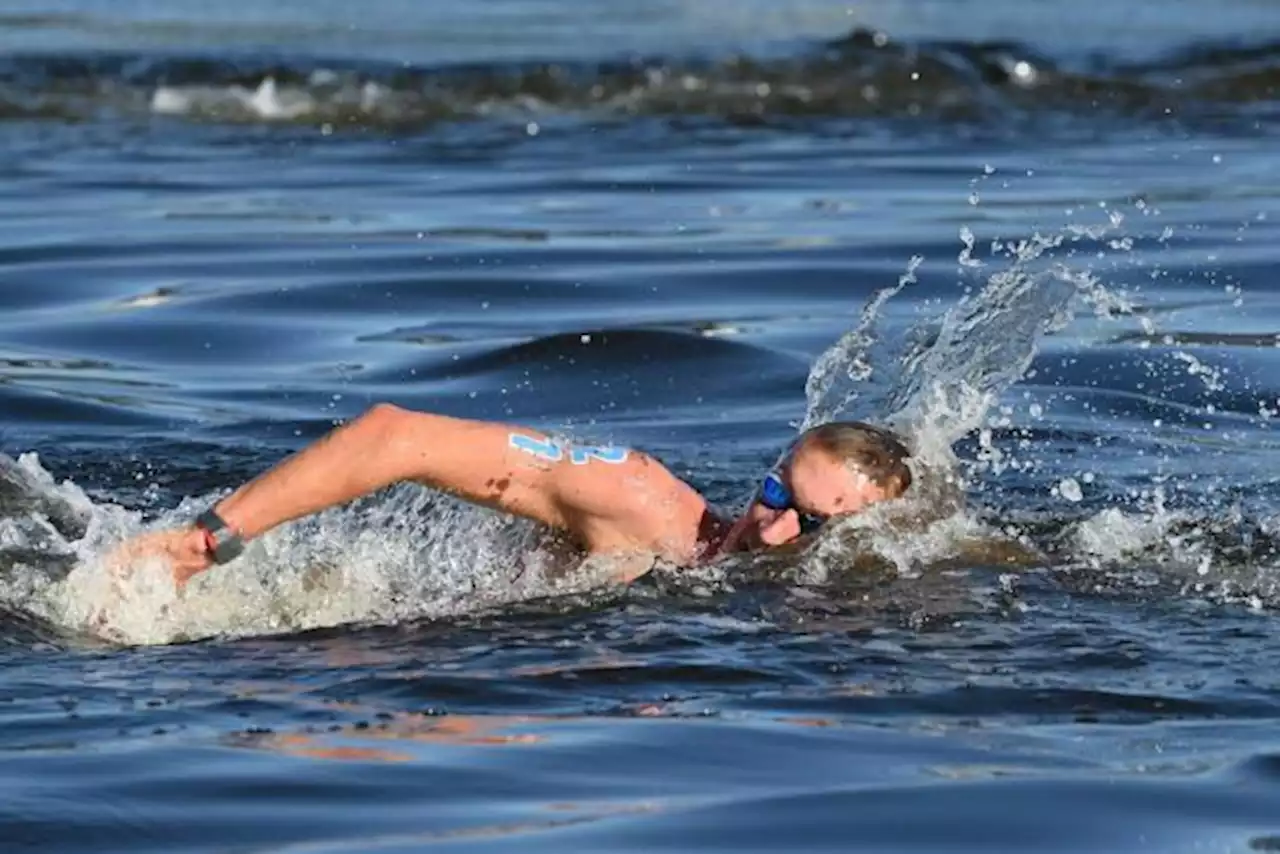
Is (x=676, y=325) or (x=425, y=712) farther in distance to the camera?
(x=676, y=325)

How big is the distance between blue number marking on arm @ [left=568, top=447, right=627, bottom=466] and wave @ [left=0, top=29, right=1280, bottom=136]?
15519 millimetres

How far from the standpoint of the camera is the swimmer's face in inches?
361

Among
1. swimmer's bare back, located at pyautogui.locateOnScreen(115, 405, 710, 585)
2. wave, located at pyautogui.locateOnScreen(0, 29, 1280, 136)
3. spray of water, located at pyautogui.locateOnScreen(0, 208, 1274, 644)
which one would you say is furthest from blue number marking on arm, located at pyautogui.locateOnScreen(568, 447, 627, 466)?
wave, located at pyautogui.locateOnScreen(0, 29, 1280, 136)

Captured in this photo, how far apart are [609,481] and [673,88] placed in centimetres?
1817

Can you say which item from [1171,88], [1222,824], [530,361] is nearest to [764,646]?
[1222,824]

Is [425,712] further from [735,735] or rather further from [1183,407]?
[1183,407]

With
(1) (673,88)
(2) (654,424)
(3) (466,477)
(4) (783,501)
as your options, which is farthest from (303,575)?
(1) (673,88)

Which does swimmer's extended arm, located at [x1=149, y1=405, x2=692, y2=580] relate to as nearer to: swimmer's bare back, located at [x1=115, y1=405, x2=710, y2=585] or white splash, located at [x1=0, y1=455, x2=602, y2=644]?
swimmer's bare back, located at [x1=115, y1=405, x2=710, y2=585]

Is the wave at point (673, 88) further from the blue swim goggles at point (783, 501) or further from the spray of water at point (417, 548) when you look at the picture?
the blue swim goggles at point (783, 501)

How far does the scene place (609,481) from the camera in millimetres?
9195

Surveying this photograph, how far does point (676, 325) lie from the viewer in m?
15.4

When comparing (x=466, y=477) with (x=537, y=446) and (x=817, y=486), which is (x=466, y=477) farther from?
(x=817, y=486)

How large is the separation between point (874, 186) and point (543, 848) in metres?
14.5

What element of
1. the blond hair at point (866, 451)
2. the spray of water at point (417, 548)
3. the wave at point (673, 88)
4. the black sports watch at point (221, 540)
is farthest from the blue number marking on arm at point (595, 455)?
the wave at point (673, 88)
